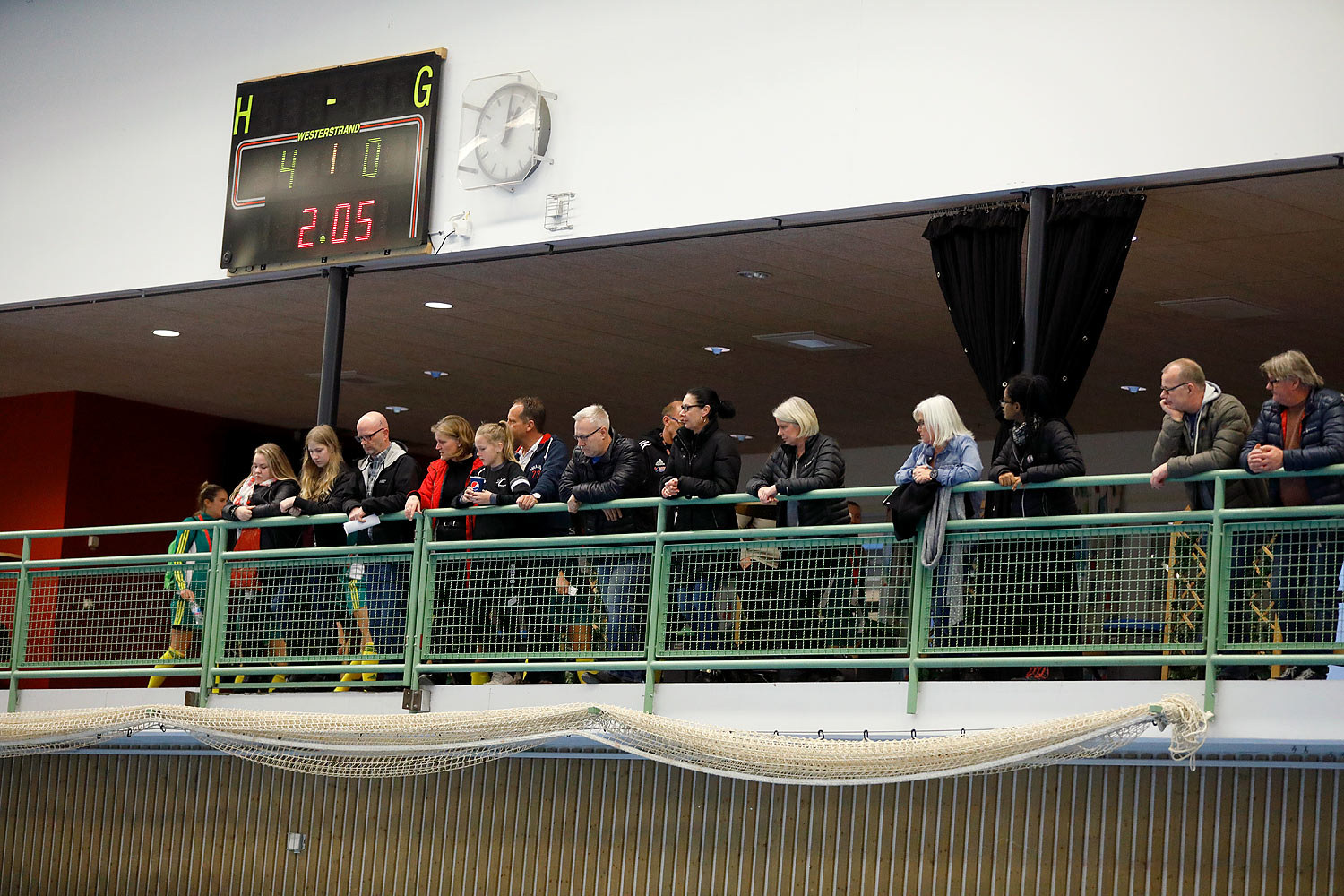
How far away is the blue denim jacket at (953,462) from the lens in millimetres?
8773

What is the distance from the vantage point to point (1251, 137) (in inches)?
379

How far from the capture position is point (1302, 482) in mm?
8070

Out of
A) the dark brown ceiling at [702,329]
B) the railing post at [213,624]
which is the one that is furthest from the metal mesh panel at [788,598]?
the railing post at [213,624]

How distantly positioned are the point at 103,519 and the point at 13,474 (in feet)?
4.06

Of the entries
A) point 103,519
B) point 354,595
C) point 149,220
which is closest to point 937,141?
point 354,595

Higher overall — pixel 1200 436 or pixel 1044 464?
pixel 1200 436

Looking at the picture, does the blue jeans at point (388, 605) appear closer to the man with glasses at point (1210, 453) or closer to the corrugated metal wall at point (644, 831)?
the corrugated metal wall at point (644, 831)

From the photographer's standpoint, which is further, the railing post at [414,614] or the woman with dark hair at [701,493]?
the railing post at [414,614]

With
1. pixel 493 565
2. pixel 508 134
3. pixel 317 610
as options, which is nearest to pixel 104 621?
pixel 317 610

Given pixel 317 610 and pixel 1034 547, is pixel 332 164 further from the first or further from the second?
pixel 1034 547

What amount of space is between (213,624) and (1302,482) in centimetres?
725

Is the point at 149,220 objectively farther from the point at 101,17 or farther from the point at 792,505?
the point at 792,505

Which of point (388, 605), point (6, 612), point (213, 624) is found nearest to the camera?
point (388, 605)

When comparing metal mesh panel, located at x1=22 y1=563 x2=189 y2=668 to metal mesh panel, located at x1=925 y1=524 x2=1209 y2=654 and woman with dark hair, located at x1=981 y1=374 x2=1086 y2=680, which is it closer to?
metal mesh panel, located at x1=925 y1=524 x2=1209 y2=654
